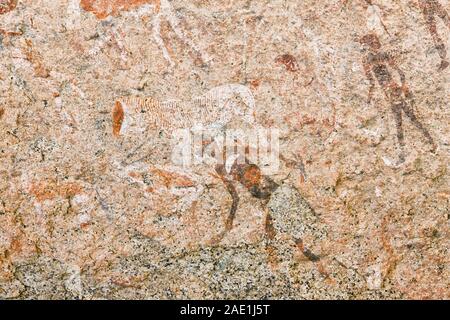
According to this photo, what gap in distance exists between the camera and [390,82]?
5.94 ft

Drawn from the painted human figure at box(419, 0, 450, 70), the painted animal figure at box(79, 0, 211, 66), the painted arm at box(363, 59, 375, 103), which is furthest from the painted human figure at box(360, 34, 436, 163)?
the painted animal figure at box(79, 0, 211, 66)

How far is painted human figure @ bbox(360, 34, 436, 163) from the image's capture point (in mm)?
1781

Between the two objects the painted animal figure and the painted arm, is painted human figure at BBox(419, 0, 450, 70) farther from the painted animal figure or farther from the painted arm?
the painted animal figure

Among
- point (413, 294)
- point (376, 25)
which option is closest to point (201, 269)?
point (413, 294)

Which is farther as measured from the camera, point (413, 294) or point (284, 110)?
point (284, 110)

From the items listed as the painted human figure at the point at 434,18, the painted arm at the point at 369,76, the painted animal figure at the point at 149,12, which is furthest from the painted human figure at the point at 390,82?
the painted animal figure at the point at 149,12

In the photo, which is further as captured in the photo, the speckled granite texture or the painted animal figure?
the painted animal figure

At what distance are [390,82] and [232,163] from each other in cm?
53

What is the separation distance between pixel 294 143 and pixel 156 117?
0.43 meters

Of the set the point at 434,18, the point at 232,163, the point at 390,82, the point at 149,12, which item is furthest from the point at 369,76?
the point at 149,12

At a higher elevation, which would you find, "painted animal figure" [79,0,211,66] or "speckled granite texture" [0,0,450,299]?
"painted animal figure" [79,0,211,66]

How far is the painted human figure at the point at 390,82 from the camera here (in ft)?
5.84

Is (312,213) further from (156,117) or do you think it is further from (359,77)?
(156,117)
